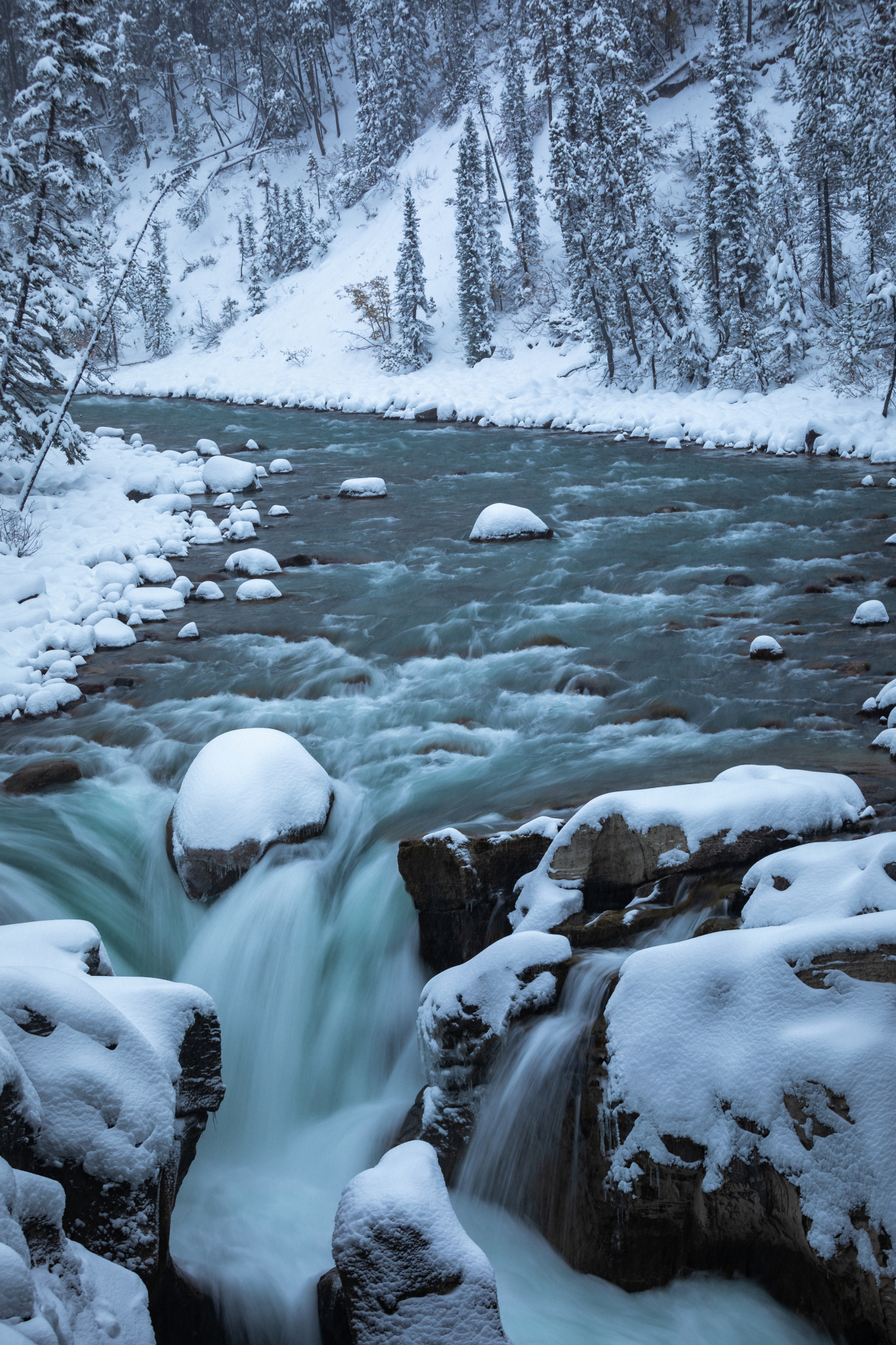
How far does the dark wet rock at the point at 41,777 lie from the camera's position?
21.6 feet

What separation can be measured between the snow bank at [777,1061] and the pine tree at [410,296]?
3194 cm

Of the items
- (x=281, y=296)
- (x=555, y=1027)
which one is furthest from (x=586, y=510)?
(x=281, y=296)

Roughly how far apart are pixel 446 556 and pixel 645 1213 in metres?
9.72

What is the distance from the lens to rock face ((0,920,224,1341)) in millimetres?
2699

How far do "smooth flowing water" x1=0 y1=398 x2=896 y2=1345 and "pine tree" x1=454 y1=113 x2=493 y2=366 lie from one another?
19810 mm

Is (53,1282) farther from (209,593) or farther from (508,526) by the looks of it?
(508,526)

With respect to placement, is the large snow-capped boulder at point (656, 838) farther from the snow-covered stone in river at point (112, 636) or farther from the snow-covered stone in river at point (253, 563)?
the snow-covered stone in river at point (253, 563)

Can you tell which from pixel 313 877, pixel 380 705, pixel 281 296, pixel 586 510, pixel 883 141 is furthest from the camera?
pixel 281 296

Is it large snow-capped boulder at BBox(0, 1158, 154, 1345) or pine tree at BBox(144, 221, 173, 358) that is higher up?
pine tree at BBox(144, 221, 173, 358)

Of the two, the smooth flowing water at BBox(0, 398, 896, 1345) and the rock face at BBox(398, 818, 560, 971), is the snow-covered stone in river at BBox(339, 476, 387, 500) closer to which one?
the smooth flowing water at BBox(0, 398, 896, 1345)

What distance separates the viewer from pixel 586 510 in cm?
1420

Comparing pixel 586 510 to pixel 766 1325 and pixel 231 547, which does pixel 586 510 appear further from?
pixel 766 1325

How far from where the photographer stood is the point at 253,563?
38.2 feet

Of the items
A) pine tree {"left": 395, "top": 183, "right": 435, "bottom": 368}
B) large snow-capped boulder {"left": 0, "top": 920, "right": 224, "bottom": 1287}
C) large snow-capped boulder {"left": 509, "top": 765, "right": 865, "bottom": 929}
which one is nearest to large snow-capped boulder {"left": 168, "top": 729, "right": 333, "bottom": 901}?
large snow-capped boulder {"left": 509, "top": 765, "right": 865, "bottom": 929}
